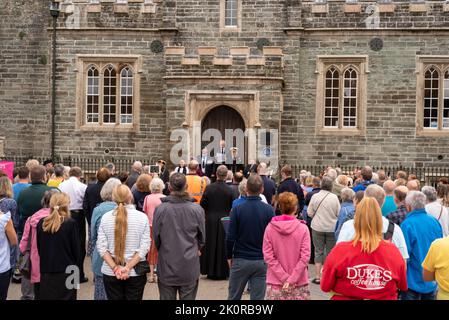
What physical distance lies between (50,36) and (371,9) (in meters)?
10.4

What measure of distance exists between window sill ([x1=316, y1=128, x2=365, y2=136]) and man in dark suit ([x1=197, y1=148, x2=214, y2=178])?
372cm

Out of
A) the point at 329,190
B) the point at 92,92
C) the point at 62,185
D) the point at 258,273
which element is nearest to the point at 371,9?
the point at 92,92

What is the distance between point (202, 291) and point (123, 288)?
3.58m

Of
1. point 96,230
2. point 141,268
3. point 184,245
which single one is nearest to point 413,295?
point 184,245

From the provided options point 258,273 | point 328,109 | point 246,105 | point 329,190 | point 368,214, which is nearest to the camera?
point 368,214

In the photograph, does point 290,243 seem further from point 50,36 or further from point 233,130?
point 50,36

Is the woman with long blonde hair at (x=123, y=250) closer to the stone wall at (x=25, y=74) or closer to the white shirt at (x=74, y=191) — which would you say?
the white shirt at (x=74, y=191)

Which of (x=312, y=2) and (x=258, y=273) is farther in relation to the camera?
(x=312, y=2)

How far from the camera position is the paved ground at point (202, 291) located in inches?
430

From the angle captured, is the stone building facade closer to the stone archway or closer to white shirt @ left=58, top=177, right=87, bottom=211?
the stone archway

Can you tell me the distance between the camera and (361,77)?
23.6 meters

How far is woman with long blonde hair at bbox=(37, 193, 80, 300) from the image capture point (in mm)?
8297

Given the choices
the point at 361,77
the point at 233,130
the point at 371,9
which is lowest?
the point at 233,130

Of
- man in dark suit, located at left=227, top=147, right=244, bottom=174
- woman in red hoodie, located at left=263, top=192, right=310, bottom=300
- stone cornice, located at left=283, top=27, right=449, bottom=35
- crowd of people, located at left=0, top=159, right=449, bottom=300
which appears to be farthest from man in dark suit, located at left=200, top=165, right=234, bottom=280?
stone cornice, located at left=283, top=27, right=449, bottom=35
